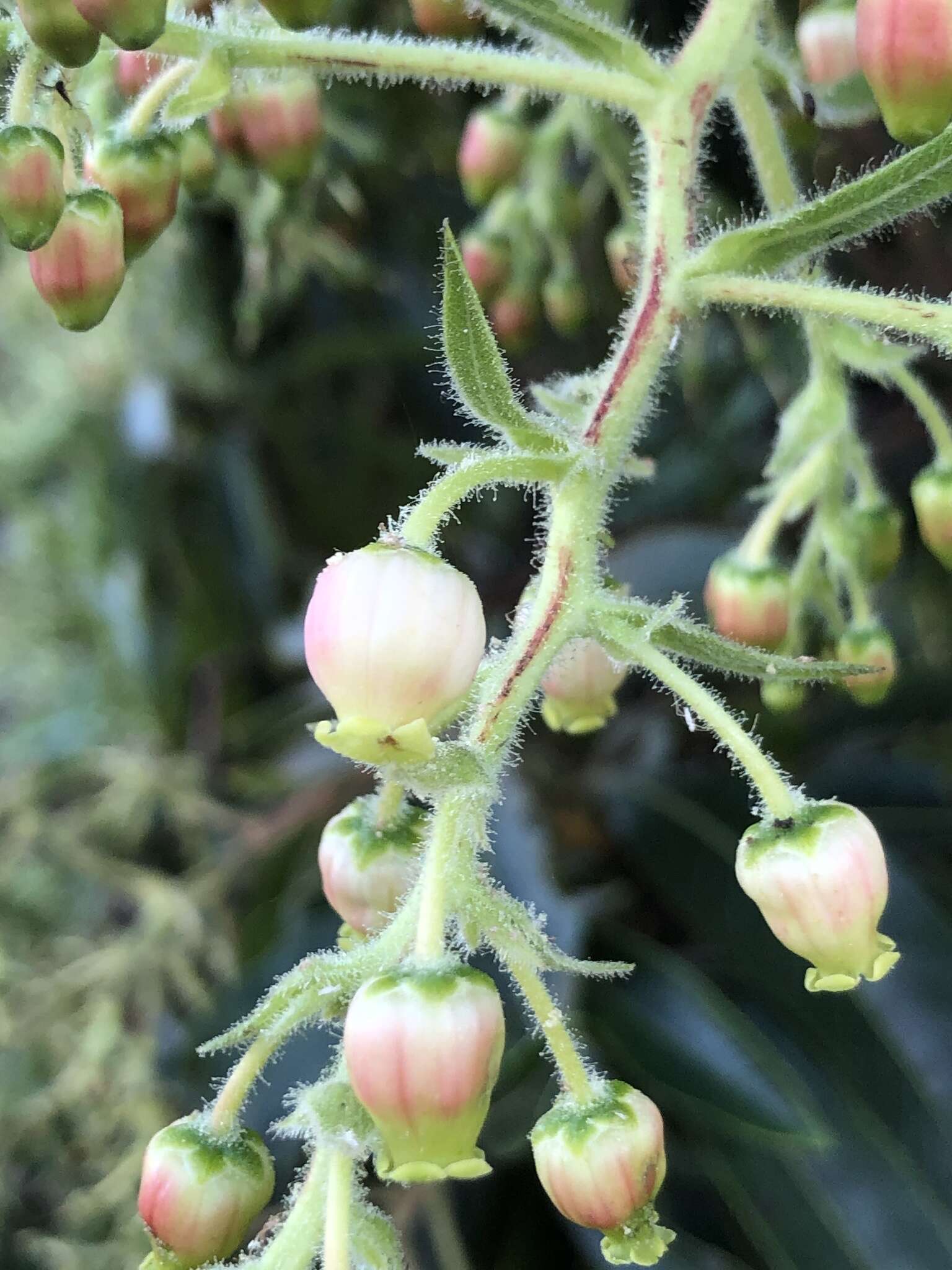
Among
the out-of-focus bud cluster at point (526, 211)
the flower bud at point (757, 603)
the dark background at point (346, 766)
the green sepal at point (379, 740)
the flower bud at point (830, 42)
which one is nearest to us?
the green sepal at point (379, 740)

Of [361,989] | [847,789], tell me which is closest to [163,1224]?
[361,989]

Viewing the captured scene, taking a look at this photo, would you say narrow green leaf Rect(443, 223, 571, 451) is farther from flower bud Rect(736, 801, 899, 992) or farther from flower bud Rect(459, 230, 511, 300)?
flower bud Rect(459, 230, 511, 300)

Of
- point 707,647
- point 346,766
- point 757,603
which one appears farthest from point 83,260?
point 346,766

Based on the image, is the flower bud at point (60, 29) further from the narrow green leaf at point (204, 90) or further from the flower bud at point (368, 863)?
the flower bud at point (368, 863)

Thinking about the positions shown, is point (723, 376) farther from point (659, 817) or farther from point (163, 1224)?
point (163, 1224)

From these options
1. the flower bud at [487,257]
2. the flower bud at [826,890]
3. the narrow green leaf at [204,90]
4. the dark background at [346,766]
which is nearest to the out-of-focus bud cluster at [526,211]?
the flower bud at [487,257]

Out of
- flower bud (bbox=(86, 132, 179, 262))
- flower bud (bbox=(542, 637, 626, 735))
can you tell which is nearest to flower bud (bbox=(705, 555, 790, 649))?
flower bud (bbox=(542, 637, 626, 735))
